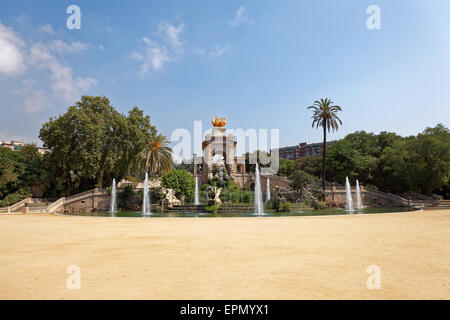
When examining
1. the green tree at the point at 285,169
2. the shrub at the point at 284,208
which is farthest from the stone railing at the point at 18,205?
the green tree at the point at 285,169

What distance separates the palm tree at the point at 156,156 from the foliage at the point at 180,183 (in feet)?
21.8

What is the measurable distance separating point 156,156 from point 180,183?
30.3ft

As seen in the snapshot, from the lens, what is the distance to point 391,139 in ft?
179

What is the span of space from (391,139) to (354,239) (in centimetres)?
5383

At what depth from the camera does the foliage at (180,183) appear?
36250 mm

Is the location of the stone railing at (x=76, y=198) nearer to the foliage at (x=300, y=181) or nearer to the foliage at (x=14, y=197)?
the foliage at (x=14, y=197)

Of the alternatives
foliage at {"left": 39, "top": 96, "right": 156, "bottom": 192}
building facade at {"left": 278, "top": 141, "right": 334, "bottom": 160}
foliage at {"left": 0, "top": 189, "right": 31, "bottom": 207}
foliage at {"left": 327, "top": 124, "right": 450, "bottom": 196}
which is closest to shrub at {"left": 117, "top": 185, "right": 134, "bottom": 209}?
foliage at {"left": 39, "top": 96, "right": 156, "bottom": 192}

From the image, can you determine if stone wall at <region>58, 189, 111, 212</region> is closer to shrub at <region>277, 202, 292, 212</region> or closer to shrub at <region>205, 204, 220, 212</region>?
shrub at <region>205, 204, 220, 212</region>

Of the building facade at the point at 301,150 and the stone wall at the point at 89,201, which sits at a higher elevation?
the building facade at the point at 301,150

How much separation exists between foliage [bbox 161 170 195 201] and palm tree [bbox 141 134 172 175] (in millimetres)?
6643

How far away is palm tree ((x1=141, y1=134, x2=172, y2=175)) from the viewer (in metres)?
42.5

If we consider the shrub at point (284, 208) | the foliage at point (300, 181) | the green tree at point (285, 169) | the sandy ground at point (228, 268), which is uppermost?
the green tree at point (285, 169)

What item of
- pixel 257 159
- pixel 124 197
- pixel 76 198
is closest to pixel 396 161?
pixel 257 159

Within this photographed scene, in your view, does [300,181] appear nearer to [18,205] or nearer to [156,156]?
[156,156]
